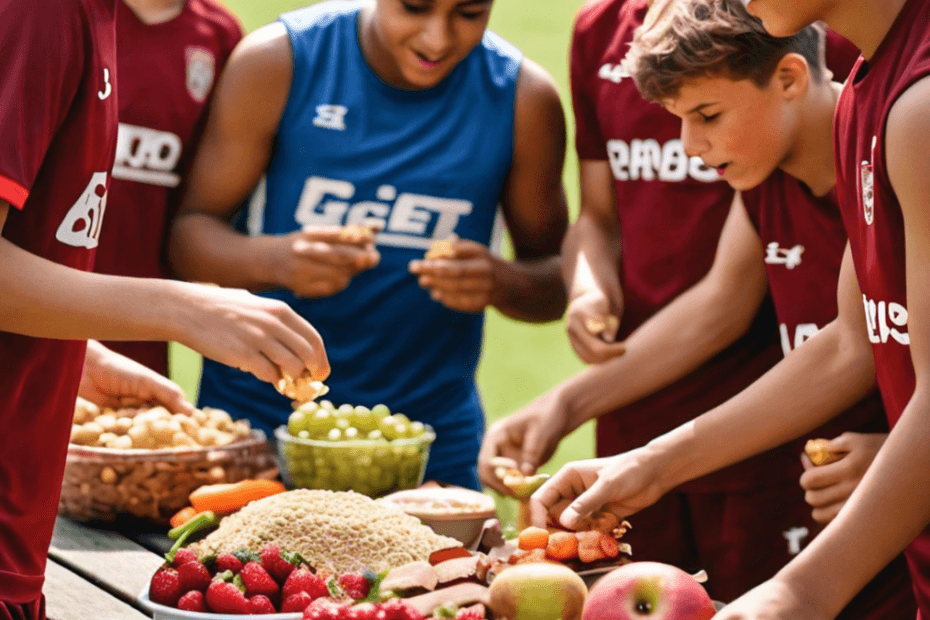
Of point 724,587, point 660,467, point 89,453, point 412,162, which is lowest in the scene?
point 724,587

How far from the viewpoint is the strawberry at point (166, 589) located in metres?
1.48

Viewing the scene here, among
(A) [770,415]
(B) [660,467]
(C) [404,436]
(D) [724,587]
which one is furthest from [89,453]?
(D) [724,587]

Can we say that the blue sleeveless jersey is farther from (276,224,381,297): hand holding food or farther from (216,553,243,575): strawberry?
(216,553,243,575): strawberry

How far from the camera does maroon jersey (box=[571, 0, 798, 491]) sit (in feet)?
8.38

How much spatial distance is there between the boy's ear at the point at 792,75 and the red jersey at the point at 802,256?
0.58 ft

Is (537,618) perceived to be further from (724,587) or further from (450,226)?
(450,226)

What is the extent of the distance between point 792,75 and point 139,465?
4.45 ft

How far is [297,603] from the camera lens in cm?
146

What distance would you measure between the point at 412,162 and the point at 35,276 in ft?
5.03

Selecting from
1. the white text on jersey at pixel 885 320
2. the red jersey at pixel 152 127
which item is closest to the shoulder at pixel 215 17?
the red jersey at pixel 152 127

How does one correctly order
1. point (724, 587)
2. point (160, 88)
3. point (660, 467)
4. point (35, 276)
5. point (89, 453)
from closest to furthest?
point (35, 276), point (660, 467), point (89, 453), point (724, 587), point (160, 88)

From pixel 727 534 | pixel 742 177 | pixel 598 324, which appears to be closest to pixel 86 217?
pixel 742 177

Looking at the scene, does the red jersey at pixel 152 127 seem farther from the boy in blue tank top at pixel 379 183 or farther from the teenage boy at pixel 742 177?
the teenage boy at pixel 742 177

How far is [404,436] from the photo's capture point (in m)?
2.25
